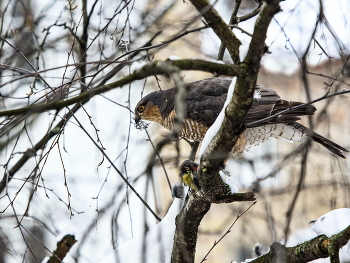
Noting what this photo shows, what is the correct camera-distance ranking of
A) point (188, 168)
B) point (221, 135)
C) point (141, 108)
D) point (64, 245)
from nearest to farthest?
point (221, 135)
point (64, 245)
point (188, 168)
point (141, 108)

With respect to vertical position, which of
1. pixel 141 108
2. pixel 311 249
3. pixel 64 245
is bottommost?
pixel 64 245

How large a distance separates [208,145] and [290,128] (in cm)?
234

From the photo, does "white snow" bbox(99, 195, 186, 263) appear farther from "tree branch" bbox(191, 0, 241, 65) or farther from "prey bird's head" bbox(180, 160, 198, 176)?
"tree branch" bbox(191, 0, 241, 65)

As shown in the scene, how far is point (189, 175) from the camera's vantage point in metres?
3.28

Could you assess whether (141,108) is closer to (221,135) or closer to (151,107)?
(151,107)

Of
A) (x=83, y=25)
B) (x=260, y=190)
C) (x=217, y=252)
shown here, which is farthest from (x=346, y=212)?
(x=217, y=252)

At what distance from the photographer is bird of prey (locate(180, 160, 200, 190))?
3.18 m

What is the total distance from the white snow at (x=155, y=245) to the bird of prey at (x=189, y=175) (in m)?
0.32

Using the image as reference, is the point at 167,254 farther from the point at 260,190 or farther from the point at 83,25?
the point at 83,25

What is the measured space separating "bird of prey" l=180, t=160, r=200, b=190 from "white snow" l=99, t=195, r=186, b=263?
0.32m

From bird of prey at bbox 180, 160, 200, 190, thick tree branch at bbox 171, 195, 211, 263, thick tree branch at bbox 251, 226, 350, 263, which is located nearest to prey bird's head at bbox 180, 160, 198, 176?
bird of prey at bbox 180, 160, 200, 190

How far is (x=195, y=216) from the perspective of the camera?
3.31 m

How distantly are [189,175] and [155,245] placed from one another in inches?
30.4

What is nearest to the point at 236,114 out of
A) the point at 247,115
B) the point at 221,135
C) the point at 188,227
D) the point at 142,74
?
the point at 221,135
